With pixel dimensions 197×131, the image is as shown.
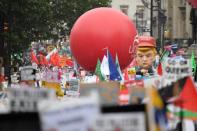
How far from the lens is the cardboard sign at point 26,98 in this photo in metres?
5.39

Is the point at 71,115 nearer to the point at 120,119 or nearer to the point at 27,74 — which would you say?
the point at 120,119

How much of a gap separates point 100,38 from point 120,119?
11372 mm

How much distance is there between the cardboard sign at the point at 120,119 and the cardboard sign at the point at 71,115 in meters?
0.13

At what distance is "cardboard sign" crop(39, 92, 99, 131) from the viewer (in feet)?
16.1

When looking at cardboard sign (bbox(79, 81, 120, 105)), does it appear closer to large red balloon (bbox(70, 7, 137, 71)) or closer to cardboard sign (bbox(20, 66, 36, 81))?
cardboard sign (bbox(20, 66, 36, 81))

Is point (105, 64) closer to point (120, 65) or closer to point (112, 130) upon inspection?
point (120, 65)

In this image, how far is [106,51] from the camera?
16.4 metres

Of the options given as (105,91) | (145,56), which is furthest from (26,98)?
(145,56)

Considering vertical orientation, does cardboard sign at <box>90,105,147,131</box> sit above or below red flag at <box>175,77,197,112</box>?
below

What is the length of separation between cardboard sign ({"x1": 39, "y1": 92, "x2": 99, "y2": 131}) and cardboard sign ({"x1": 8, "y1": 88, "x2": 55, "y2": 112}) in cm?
38

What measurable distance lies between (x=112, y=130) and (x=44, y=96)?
51 cm

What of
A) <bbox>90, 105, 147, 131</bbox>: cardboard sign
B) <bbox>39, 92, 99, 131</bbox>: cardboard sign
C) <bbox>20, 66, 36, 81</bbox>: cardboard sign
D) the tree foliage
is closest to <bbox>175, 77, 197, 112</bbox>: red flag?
<bbox>90, 105, 147, 131</bbox>: cardboard sign

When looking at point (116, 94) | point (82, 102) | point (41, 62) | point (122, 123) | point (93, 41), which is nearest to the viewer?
point (82, 102)

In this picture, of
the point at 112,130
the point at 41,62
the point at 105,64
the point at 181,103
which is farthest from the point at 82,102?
the point at 41,62
